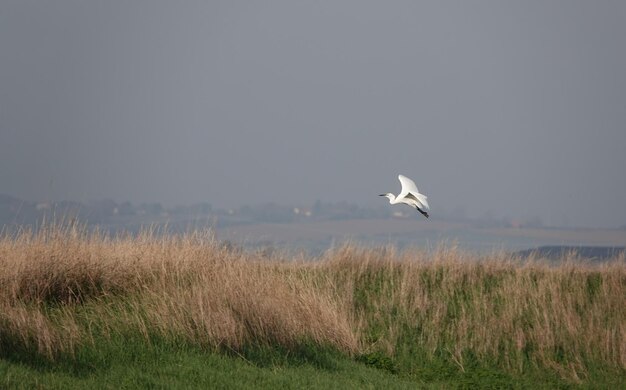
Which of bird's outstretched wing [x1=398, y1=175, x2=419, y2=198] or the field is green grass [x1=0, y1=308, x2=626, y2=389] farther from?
bird's outstretched wing [x1=398, y1=175, x2=419, y2=198]

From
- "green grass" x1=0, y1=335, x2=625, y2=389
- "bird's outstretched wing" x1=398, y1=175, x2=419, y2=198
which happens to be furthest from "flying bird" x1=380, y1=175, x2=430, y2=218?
"green grass" x1=0, y1=335, x2=625, y2=389

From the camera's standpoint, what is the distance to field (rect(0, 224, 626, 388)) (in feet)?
30.8

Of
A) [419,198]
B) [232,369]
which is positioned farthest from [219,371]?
[419,198]

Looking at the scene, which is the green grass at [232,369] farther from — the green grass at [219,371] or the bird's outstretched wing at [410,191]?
the bird's outstretched wing at [410,191]

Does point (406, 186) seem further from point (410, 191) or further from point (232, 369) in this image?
point (232, 369)

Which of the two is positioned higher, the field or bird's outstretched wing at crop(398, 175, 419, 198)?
bird's outstretched wing at crop(398, 175, 419, 198)

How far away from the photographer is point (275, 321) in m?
10.8

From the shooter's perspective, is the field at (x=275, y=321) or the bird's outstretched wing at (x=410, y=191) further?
the bird's outstretched wing at (x=410, y=191)

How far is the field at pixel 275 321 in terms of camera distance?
9.38m

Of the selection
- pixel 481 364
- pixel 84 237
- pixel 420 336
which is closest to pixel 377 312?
pixel 420 336

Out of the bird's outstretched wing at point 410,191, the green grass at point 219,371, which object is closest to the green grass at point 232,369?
the green grass at point 219,371

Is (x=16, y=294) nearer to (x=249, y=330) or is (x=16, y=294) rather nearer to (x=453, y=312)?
(x=249, y=330)

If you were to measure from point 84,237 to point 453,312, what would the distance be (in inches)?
253

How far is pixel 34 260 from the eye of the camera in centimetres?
1186
